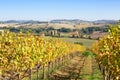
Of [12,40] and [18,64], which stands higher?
[12,40]

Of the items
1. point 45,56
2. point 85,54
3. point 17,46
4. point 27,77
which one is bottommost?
point 85,54

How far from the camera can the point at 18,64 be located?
2719 centimetres

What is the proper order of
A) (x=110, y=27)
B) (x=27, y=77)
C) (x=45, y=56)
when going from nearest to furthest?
(x=110, y=27) → (x=45, y=56) → (x=27, y=77)

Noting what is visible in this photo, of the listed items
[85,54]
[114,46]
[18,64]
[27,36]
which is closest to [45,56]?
[27,36]

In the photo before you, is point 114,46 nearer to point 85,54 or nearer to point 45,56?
point 45,56

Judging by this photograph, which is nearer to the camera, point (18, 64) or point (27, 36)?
point (18, 64)

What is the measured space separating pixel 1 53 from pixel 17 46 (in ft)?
5.26

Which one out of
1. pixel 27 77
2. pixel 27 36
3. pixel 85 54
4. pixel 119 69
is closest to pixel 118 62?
pixel 119 69

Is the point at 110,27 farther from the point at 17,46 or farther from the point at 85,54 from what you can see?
the point at 85,54

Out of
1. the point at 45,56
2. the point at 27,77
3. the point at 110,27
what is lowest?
the point at 27,77

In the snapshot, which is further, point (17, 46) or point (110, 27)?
point (17, 46)

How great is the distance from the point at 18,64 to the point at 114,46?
35.9ft

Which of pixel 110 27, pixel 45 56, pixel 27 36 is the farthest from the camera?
pixel 45 56

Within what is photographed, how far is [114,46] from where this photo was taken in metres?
19.2
